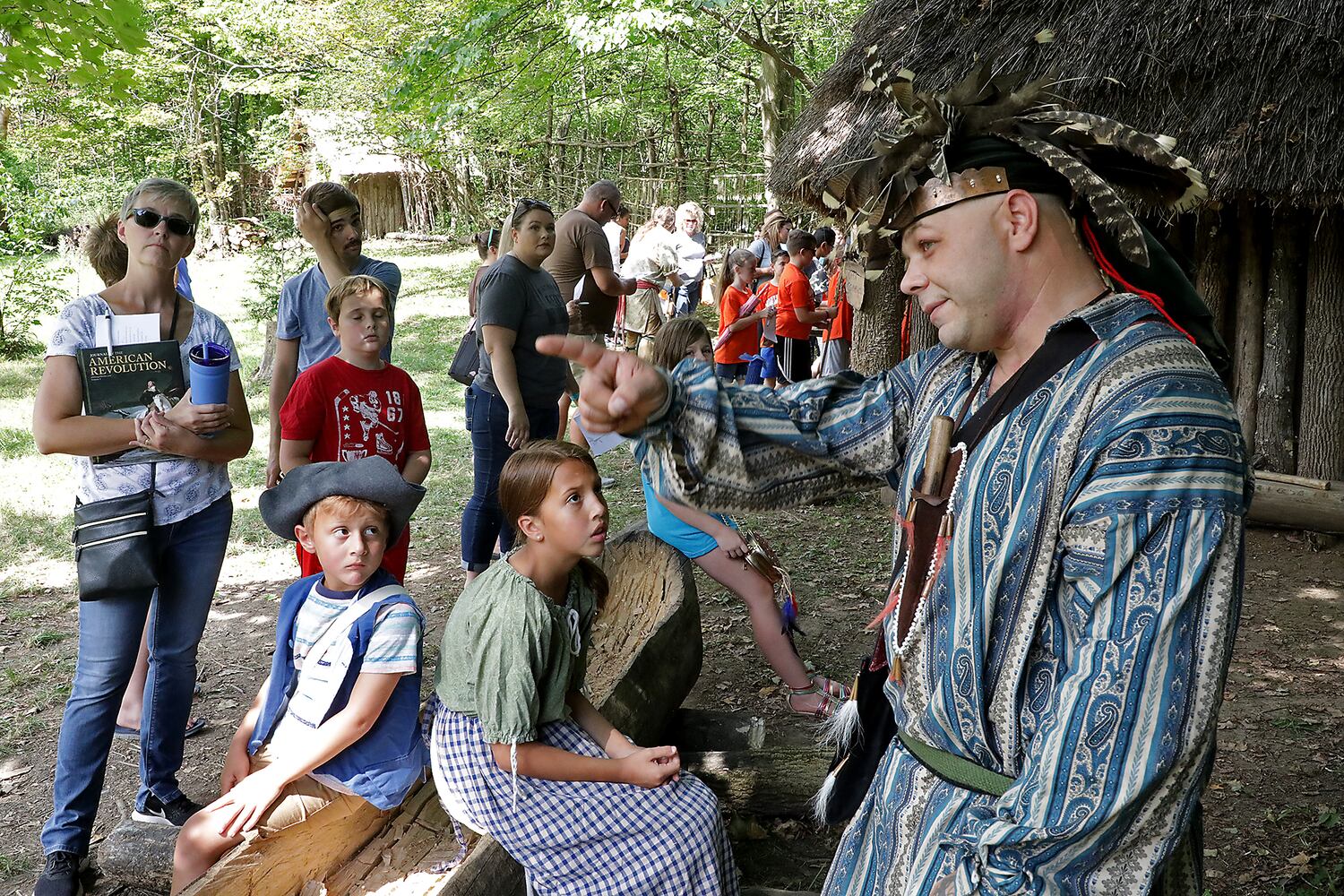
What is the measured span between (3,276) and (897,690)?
14.6m

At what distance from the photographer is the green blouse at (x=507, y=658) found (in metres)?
2.85

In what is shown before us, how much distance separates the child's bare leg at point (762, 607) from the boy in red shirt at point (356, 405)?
131 cm

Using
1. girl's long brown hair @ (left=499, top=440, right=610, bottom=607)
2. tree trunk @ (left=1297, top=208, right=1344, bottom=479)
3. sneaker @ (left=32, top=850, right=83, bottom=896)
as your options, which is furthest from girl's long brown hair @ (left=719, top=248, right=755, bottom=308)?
sneaker @ (left=32, top=850, right=83, bottom=896)

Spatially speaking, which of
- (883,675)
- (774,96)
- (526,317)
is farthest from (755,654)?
(774,96)

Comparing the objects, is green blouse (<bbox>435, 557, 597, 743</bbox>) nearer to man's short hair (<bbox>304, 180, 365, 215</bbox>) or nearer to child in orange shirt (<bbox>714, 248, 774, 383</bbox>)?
man's short hair (<bbox>304, 180, 365, 215</bbox>)

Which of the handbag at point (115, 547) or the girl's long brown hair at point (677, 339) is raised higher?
the girl's long brown hair at point (677, 339)

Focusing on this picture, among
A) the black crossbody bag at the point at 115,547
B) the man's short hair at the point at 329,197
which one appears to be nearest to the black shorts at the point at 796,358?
the man's short hair at the point at 329,197

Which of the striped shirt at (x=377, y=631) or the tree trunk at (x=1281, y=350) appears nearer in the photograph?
the striped shirt at (x=377, y=631)

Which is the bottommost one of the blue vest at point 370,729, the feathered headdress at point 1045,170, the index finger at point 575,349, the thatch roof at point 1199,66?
the blue vest at point 370,729

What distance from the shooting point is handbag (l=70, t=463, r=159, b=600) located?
3404 millimetres

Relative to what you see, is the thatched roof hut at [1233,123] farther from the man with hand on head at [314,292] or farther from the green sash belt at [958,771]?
the green sash belt at [958,771]

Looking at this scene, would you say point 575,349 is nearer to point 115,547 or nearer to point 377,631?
point 377,631

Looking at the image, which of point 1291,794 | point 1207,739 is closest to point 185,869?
point 1207,739

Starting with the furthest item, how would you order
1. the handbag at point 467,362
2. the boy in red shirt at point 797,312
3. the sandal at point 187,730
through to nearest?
1. the boy in red shirt at point 797,312
2. the handbag at point 467,362
3. the sandal at point 187,730
